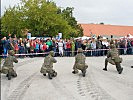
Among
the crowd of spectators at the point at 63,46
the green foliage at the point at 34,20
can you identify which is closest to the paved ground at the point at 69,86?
the crowd of spectators at the point at 63,46

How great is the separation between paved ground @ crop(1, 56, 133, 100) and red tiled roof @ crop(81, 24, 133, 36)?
288ft

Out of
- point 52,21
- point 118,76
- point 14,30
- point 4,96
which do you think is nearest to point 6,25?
point 14,30

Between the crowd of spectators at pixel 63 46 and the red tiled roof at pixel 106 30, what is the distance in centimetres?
7446

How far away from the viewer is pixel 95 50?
1088 inches

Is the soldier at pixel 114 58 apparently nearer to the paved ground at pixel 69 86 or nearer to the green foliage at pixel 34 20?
the paved ground at pixel 69 86

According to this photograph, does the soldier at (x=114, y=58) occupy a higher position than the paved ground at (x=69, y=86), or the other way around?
the soldier at (x=114, y=58)

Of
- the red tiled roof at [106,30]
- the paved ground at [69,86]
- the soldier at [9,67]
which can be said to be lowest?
the paved ground at [69,86]

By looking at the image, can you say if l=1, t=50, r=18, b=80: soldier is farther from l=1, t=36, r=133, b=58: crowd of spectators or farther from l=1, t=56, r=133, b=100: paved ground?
l=1, t=36, r=133, b=58: crowd of spectators

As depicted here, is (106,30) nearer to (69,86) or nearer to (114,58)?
(114,58)

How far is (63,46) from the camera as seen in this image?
26.9m

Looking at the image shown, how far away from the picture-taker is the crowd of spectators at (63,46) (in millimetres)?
25009

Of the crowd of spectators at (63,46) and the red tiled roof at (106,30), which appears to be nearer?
the crowd of spectators at (63,46)

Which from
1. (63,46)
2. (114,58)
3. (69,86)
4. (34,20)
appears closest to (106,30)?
(34,20)

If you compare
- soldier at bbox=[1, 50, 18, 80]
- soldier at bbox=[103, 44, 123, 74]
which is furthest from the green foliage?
soldier at bbox=[1, 50, 18, 80]
